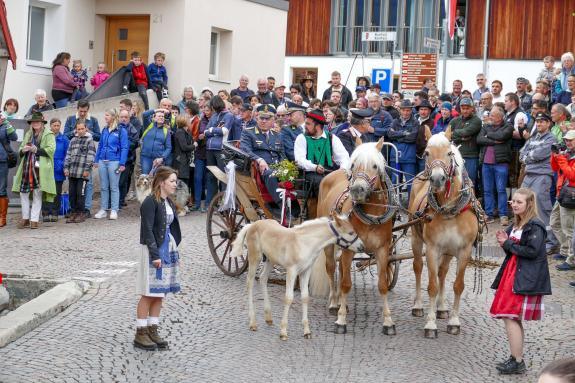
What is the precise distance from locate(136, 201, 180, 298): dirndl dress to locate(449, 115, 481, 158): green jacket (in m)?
9.61

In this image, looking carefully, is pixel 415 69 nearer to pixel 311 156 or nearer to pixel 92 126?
pixel 92 126

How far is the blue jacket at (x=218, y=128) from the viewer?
752 inches

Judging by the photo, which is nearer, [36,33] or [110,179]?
[110,179]

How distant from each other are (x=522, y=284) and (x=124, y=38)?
19.4 meters

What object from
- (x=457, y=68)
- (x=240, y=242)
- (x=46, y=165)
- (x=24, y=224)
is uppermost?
(x=457, y=68)

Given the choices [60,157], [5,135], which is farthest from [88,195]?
[5,135]

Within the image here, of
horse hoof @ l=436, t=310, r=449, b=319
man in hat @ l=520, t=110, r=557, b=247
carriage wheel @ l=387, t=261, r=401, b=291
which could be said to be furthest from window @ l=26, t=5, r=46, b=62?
horse hoof @ l=436, t=310, r=449, b=319

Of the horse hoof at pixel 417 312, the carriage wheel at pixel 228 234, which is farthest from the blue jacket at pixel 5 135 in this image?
the horse hoof at pixel 417 312

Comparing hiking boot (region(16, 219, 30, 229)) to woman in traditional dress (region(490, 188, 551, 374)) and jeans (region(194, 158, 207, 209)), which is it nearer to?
jeans (region(194, 158, 207, 209))

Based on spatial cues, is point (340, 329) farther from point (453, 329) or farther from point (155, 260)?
point (155, 260)

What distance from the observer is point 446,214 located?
9969 mm

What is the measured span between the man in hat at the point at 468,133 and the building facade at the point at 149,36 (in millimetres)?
9483

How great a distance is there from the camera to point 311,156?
39.1ft

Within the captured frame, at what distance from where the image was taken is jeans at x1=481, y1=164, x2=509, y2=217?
57.7ft
